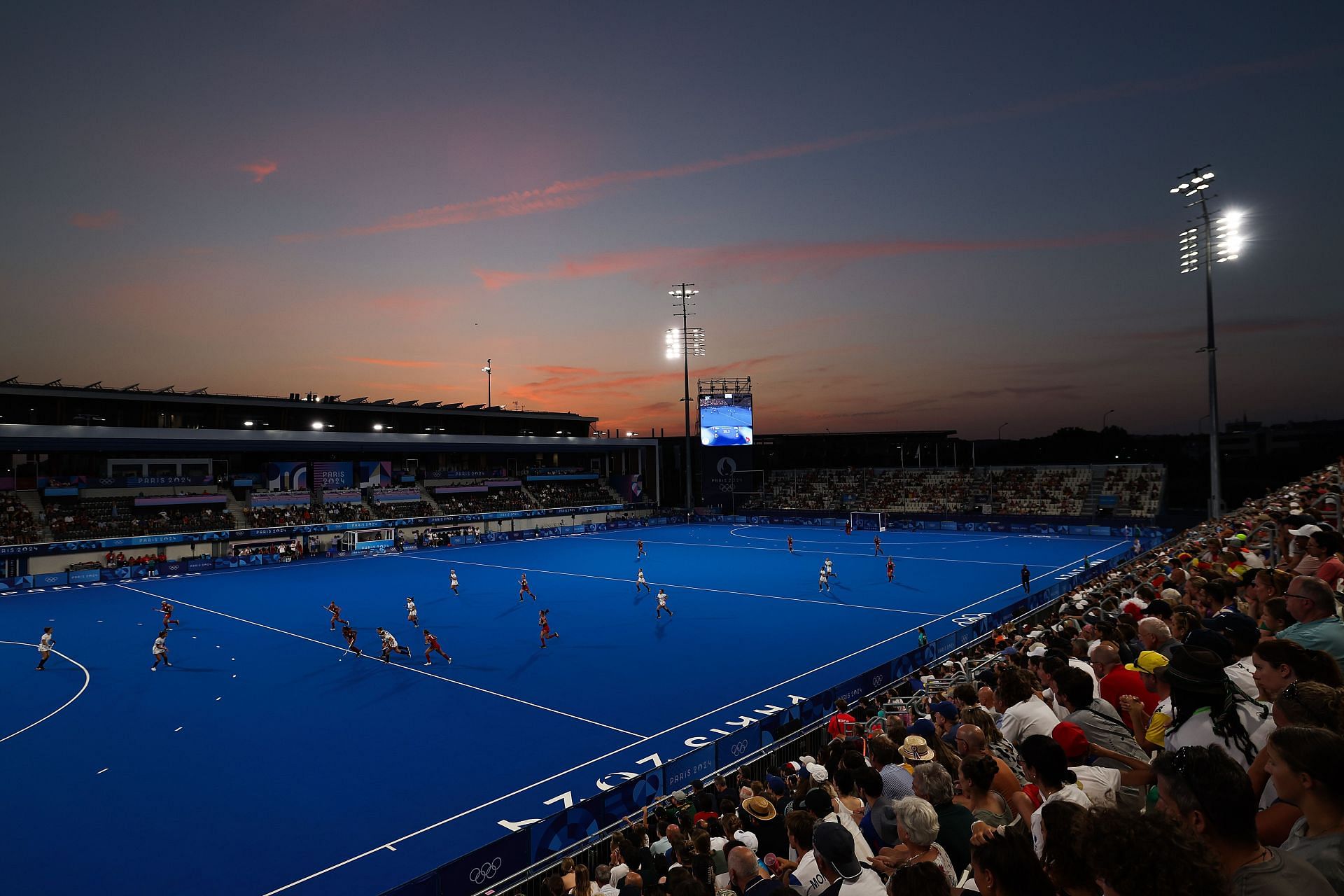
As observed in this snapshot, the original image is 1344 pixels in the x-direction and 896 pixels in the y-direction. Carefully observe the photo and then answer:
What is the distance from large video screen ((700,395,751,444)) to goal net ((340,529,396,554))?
3318cm

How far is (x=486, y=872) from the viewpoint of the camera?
977 centimetres

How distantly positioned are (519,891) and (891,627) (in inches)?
878

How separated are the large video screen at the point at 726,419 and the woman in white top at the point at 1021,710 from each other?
234ft

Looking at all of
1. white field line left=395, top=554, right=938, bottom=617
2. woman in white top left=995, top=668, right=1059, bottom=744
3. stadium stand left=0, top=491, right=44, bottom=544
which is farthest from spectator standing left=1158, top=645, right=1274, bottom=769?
stadium stand left=0, top=491, right=44, bottom=544

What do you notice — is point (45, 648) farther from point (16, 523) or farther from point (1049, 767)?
point (1049, 767)

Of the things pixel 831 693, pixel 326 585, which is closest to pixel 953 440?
pixel 326 585

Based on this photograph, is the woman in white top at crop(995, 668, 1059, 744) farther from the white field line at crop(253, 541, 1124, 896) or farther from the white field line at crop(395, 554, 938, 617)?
the white field line at crop(395, 554, 938, 617)

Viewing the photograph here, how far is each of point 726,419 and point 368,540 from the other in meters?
37.9

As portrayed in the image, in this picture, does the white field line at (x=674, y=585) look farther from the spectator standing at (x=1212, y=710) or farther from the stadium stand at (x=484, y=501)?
the spectator standing at (x=1212, y=710)

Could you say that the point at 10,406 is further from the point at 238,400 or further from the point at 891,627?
the point at 891,627

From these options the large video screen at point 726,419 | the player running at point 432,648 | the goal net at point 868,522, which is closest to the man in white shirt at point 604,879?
the player running at point 432,648

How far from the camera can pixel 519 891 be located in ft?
30.8

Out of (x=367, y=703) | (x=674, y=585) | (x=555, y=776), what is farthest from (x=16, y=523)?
(x=555, y=776)

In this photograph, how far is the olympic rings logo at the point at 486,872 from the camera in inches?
377
